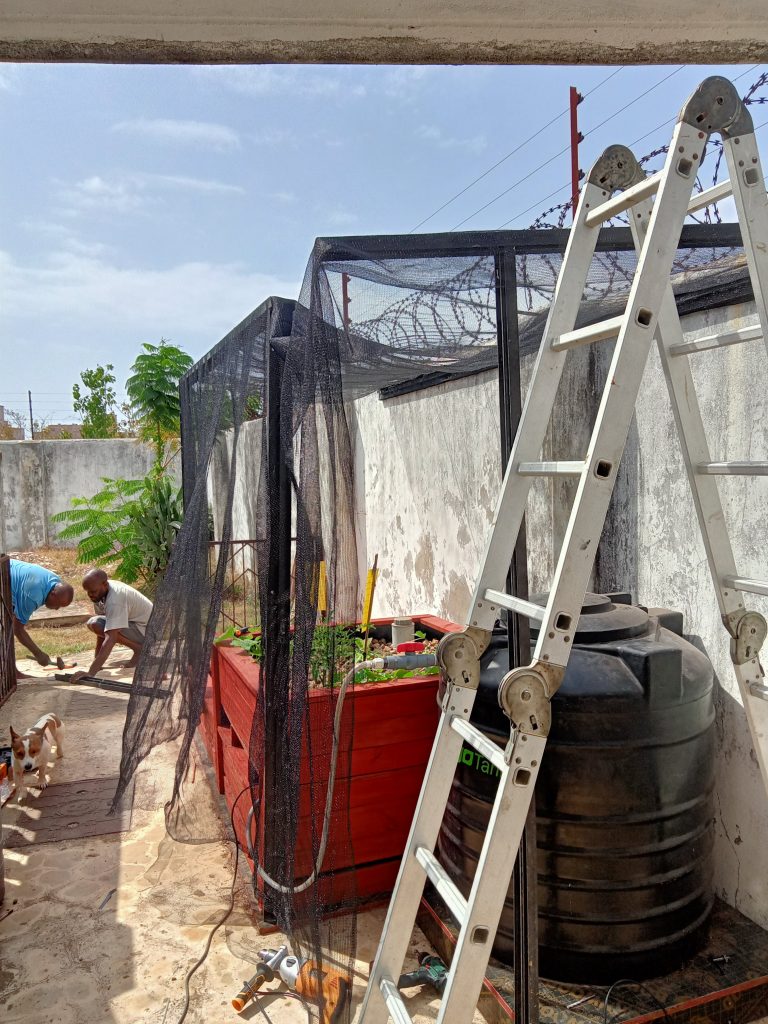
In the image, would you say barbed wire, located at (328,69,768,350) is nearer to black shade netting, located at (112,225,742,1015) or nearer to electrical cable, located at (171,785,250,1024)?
black shade netting, located at (112,225,742,1015)

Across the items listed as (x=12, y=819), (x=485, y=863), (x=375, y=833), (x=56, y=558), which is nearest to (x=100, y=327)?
(x=56, y=558)

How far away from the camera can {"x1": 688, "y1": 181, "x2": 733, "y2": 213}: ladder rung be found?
183 cm

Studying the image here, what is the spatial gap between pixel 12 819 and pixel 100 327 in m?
20.6

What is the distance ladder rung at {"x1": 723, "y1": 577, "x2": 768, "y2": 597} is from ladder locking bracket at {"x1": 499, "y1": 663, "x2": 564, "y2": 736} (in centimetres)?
58

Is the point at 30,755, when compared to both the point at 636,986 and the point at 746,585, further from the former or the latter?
the point at 746,585

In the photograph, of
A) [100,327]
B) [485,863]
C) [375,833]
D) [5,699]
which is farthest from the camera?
[100,327]

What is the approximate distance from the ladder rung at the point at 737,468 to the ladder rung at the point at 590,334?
41 cm

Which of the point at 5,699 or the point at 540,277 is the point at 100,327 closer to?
the point at 5,699

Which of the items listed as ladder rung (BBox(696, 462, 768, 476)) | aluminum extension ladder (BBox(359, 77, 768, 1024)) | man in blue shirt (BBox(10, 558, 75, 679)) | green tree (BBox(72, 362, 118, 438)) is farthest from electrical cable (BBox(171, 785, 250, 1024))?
green tree (BBox(72, 362, 118, 438))

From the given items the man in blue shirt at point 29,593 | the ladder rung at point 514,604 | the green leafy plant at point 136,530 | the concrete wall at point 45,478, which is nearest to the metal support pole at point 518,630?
the ladder rung at point 514,604

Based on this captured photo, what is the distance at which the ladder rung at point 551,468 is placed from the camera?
5.40 feet

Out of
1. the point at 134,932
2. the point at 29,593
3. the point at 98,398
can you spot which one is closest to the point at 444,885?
the point at 134,932

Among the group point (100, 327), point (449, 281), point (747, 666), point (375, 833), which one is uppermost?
point (100, 327)

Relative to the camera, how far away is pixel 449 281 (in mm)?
2197
